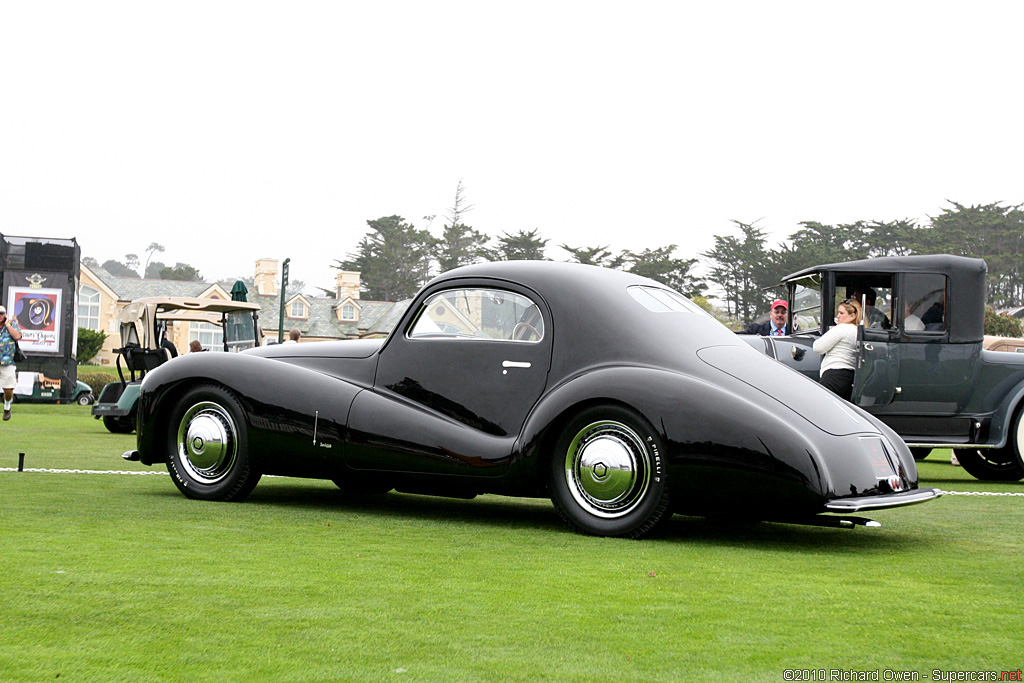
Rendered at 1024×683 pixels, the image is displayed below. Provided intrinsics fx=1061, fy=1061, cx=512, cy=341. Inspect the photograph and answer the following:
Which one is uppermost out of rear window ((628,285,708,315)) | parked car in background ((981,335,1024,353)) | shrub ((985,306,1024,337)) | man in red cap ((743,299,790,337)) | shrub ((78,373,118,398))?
shrub ((985,306,1024,337))

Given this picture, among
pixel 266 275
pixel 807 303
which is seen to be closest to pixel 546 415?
pixel 807 303

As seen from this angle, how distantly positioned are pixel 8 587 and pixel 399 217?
286 feet

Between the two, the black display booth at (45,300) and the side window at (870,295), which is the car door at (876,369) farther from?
the black display booth at (45,300)

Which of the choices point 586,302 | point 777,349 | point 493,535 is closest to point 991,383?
point 777,349

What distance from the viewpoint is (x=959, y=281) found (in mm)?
10984

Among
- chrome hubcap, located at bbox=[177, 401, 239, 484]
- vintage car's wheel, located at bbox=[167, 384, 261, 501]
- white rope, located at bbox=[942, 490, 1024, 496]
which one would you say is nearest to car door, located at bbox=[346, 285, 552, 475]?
vintage car's wheel, located at bbox=[167, 384, 261, 501]

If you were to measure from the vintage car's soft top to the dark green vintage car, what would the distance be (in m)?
0.01

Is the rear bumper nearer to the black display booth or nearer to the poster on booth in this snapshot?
the black display booth

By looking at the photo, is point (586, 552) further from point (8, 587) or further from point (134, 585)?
point (8, 587)

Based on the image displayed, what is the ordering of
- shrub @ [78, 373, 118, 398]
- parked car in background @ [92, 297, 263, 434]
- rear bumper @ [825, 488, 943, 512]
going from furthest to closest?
shrub @ [78, 373, 118, 398] → parked car in background @ [92, 297, 263, 434] → rear bumper @ [825, 488, 943, 512]

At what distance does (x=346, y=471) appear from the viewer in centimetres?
660

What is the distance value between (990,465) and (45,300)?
2329 cm

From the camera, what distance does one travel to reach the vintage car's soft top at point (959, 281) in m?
10.9

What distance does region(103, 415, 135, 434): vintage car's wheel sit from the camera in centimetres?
1609
